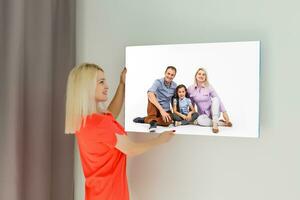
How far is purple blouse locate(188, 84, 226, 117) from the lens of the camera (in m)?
1.75

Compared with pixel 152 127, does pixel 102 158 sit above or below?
below

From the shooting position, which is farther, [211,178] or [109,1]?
[109,1]

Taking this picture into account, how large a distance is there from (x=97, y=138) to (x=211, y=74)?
58cm

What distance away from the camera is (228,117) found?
67.6 inches

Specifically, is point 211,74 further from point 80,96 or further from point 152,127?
point 80,96

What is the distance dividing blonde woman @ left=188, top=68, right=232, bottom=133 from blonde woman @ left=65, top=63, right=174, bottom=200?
0.57 feet

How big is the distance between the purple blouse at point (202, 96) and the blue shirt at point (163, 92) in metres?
0.09
